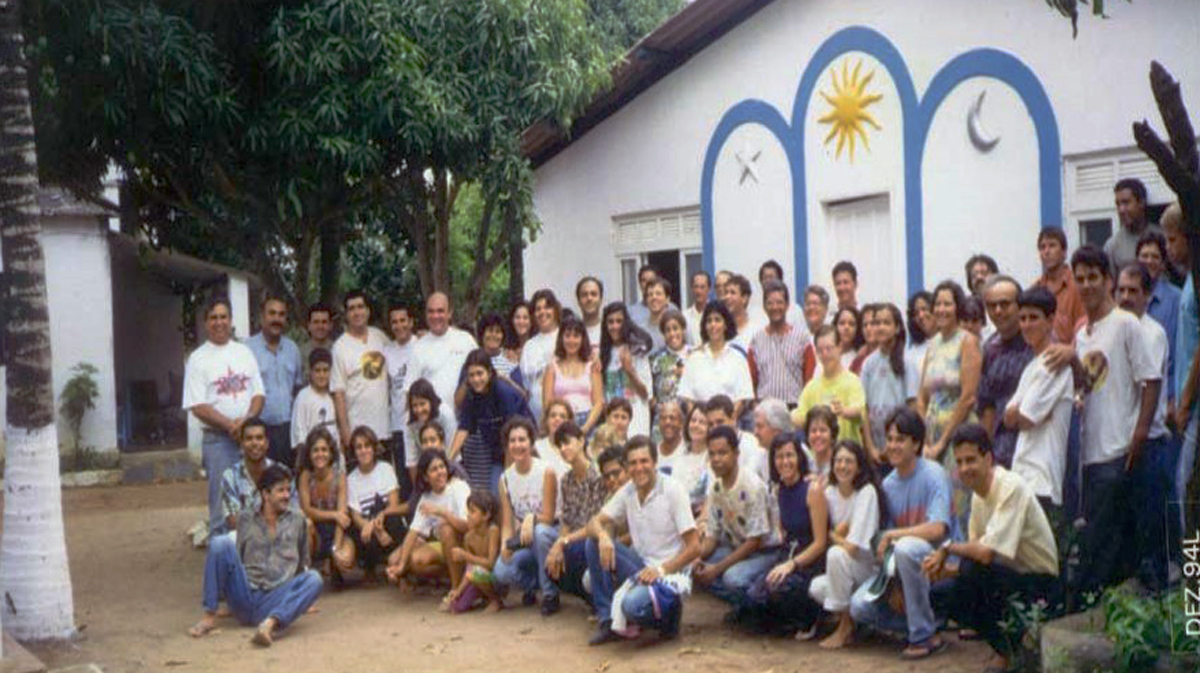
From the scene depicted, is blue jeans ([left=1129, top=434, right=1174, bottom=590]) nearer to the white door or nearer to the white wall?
the white door

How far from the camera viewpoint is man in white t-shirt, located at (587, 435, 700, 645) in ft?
25.5

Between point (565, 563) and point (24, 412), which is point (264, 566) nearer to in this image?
point (24, 412)

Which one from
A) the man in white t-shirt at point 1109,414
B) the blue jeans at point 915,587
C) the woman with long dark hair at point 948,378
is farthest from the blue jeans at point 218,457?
the man in white t-shirt at point 1109,414

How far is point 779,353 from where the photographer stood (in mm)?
9266

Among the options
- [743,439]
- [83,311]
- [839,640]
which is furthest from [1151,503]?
[83,311]

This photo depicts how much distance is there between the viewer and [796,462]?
7680 millimetres

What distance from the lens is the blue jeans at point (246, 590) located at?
8.47 m

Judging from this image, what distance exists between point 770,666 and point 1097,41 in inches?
189

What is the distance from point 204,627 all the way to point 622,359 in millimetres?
3082

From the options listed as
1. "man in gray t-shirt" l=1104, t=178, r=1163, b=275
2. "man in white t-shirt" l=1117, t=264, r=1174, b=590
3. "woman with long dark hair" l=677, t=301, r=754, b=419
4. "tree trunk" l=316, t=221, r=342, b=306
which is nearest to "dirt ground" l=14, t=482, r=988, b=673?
"man in white t-shirt" l=1117, t=264, r=1174, b=590

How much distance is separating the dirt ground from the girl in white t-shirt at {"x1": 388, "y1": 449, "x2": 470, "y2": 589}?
8.9 inches

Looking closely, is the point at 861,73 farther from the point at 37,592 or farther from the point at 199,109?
the point at 37,592

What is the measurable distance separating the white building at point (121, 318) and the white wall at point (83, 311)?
1 cm

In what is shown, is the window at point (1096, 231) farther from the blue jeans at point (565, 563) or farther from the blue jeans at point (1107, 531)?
the blue jeans at point (565, 563)
